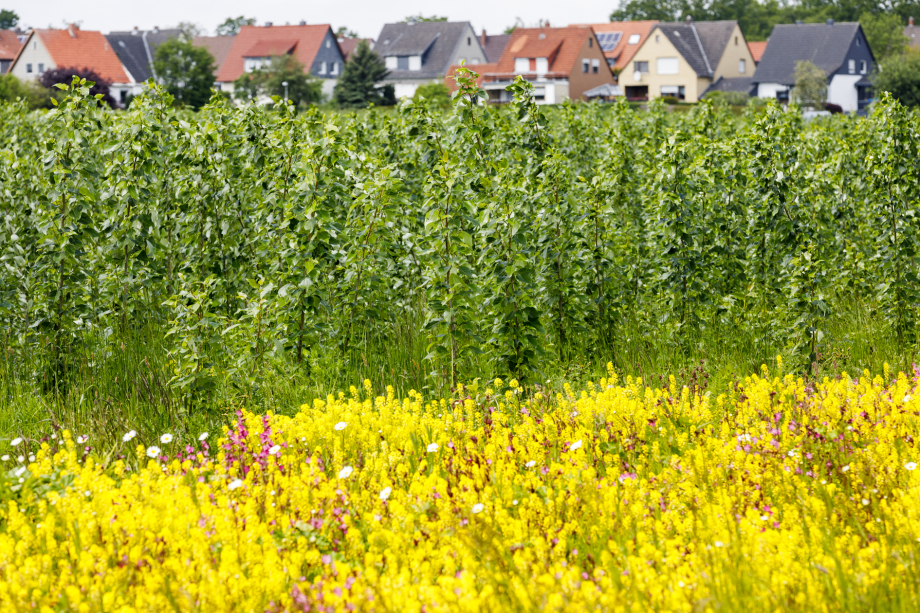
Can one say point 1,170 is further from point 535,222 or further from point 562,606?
point 562,606

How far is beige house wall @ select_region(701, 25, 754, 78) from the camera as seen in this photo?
237 feet

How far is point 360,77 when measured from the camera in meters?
52.6

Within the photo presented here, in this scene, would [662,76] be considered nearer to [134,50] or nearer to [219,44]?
[219,44]

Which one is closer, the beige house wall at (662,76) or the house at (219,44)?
the beige house wall at (662,76)

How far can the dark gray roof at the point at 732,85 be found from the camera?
2699 inches

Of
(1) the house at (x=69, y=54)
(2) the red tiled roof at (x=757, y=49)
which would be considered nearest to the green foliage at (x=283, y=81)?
(1) the house at (x=69, y=54)

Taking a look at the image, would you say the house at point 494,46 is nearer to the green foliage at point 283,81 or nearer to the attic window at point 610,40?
the attic window at point 610,40

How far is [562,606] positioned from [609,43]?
81225 millimetres

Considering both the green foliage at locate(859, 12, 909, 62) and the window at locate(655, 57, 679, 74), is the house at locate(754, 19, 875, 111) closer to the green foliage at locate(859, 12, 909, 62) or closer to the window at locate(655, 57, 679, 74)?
the green foliage at locate(859, 12, 909, 62)

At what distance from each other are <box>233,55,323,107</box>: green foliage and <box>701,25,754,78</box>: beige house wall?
36.7 metres

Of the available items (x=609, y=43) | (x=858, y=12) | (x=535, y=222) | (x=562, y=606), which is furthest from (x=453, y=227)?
(x=858, y=12)

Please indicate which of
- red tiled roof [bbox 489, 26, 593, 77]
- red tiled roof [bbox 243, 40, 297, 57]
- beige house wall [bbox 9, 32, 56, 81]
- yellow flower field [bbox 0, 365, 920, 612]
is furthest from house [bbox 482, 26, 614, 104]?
yellow flower field [bbox 0, 365, 920, 612]

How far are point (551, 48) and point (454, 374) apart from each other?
6694 centimetres

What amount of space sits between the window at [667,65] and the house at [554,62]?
4.57 m
